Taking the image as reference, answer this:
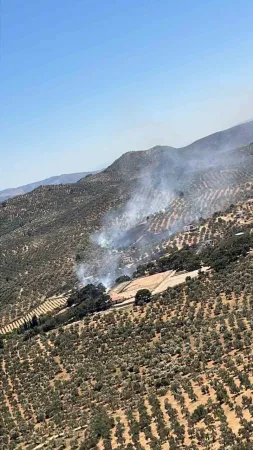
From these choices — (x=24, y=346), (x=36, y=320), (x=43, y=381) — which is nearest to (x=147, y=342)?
(x=43, y=381)

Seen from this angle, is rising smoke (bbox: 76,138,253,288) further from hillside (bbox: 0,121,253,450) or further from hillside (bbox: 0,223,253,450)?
hillside (bbox: 0,223,253,450)

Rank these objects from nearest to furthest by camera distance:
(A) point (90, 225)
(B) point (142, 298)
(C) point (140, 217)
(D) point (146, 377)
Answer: (D) point (146, 377)
(B) point (142, 298)
(A) point (90, 225)
(C) point (140, 217)

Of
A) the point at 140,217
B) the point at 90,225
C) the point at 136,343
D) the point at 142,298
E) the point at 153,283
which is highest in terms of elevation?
the point at 90,225

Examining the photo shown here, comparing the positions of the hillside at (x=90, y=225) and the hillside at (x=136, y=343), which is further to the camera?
the hillside at (x=90, y=225)

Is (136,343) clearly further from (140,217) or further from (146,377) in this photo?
(140,217)

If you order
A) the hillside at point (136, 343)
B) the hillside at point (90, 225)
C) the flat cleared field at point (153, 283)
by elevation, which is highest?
the hillside at point (90, 225)

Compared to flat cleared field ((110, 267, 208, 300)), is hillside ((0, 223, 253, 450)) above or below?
above

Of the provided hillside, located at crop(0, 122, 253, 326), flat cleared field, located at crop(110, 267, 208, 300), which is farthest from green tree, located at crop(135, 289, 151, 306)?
hillside, located at crop(0, 122, 253, 326)

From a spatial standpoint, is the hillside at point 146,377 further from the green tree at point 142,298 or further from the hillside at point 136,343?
the green tree at point 142,298

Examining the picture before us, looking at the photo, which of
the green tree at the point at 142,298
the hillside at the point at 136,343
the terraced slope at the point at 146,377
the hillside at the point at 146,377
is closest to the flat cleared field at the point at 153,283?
the hillside at the point at 136,343

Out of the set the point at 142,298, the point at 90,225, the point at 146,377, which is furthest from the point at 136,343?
the point at 90,225

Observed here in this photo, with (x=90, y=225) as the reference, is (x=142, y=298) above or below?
below
